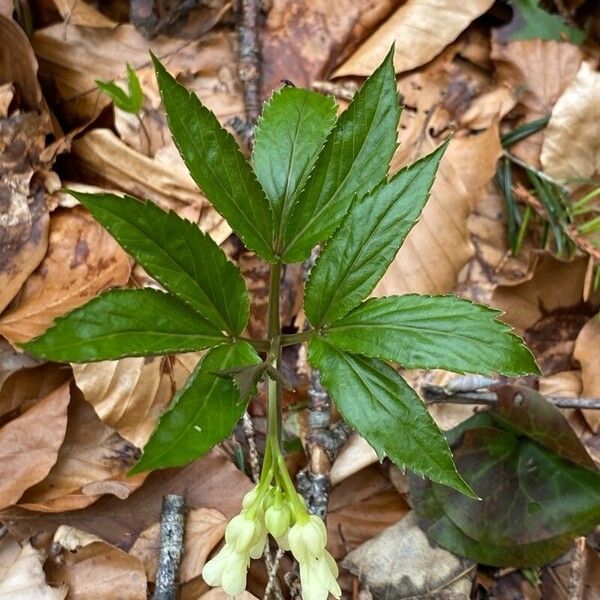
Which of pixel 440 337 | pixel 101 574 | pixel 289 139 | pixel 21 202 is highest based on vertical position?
pixel 289 139

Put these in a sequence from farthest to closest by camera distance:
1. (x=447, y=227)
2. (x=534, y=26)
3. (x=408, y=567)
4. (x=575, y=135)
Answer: (x=534, y=26) → (x=575, y=135) → (x=447, y=227) → (x=408, y=567)

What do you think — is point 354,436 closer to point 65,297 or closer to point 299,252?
point 299,252

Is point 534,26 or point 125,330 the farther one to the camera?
point 534,26

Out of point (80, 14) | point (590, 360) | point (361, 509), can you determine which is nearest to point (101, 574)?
point (361, 509)

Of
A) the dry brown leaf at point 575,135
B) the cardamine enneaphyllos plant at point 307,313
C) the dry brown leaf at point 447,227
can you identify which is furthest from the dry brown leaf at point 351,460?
the dry brown leaf at point 575,135

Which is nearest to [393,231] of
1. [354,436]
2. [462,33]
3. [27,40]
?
[354,436]

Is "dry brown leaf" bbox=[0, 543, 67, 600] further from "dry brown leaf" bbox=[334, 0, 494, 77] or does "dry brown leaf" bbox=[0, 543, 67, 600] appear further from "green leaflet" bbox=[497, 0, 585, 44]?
"green leaflet" bbox=[497, 0, 585, 44]

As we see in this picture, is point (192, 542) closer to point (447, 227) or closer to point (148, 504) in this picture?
point (148, 504)
